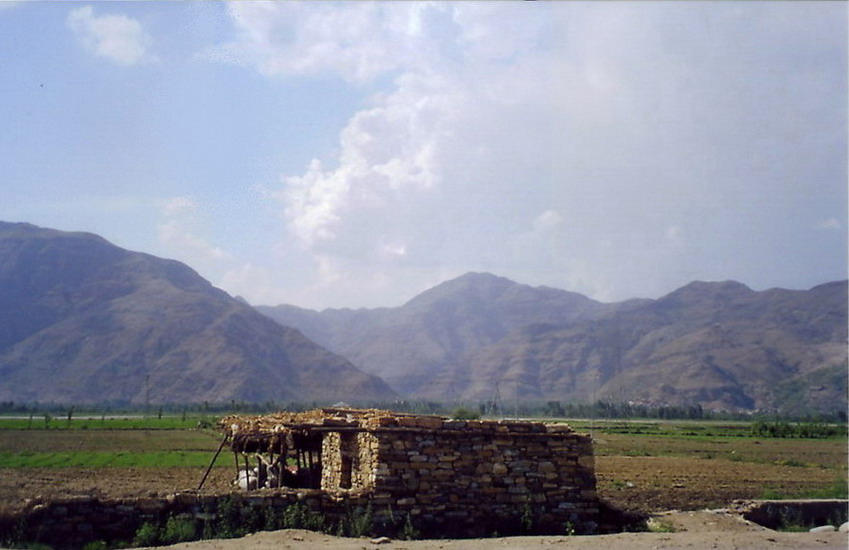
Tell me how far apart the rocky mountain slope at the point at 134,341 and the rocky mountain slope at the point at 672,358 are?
77.6 ft

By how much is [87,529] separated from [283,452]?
493cm

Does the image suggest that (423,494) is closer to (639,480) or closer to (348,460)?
(348,460)

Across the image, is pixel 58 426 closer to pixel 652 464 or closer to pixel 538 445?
pixel 652 464

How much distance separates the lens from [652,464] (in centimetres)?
3844

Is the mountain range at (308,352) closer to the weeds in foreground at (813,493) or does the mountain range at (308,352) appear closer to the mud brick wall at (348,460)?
the weeds in foreground at (813,493)

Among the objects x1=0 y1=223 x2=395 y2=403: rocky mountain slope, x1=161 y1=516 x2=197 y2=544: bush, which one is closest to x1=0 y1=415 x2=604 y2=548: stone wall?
x1=161 y1=516 x2=197 y2=544: bush

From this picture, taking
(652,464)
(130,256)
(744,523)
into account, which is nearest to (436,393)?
(130,256)

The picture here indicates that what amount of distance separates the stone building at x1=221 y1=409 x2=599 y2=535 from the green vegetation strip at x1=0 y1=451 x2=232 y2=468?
2451 cm

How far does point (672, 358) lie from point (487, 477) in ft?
378

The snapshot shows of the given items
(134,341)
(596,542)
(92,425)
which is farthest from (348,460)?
(134,341)

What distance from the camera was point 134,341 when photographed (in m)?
127

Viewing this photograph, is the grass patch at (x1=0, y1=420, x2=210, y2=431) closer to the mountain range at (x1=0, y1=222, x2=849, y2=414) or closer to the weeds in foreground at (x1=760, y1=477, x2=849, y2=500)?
the mountain range at (x1=0, y1=222, x2=849, y2=414)

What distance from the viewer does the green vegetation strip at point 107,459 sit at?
35844mm

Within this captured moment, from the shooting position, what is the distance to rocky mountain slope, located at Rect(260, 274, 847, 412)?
352 ft
